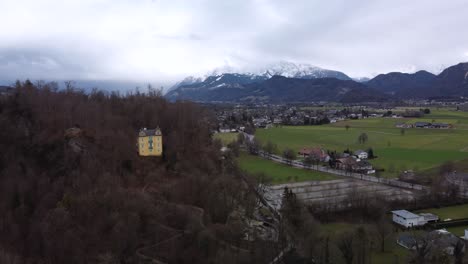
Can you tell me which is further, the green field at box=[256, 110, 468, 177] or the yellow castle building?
the green field at box=[256, 110, 468, 177]

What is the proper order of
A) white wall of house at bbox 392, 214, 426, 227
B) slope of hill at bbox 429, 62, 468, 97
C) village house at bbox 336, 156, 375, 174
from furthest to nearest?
1. slope of hill at bbox 429, 62, 468, 97
2. village house at bbox 336, 156, 375, 174
3. white wall of house at bbox 392, 214, 426, 227

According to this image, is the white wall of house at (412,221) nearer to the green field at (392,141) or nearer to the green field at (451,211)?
the green field at (451,211)

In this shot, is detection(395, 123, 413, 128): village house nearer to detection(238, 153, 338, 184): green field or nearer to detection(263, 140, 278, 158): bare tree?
detection(263, 140, 278, 158): bare tree

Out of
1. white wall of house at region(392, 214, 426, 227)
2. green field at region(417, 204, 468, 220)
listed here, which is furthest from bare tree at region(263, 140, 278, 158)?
white wall of house at region(392, 214, 426, 227)

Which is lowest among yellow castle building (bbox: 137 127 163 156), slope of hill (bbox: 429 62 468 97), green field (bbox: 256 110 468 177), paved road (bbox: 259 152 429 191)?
paved road (bbox: 259 152 429 191)

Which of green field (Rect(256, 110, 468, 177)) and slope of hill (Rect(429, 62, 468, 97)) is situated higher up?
slope of hill (Rect(429, 62, 468, 97))

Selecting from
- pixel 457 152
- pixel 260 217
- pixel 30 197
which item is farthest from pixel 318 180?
pixel 30 197

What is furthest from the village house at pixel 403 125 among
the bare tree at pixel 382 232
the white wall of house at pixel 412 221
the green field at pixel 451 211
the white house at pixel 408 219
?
the bare tree at pixel 382 232
